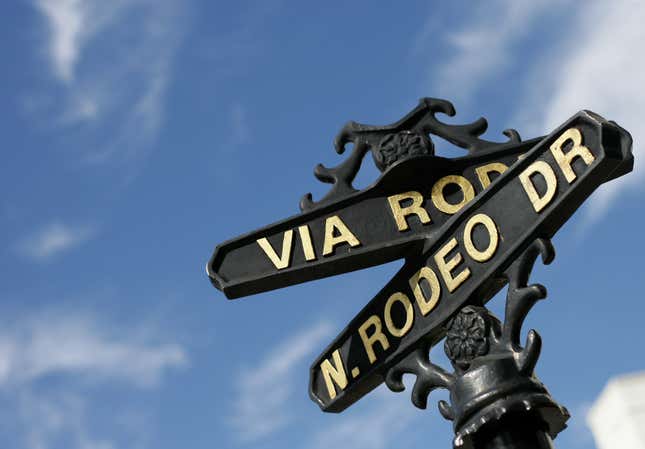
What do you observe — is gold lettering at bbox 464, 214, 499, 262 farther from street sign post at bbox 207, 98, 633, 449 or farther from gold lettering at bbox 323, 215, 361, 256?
gold lettering at bbox 323, 215, 361, 256

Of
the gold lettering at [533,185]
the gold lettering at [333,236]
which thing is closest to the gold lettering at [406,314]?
the gold lettering at [333,236]

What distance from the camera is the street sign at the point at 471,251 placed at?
3.48 metres

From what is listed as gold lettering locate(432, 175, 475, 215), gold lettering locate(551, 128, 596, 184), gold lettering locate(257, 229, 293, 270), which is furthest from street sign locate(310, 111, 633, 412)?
gold lettering locate(257, 229, 293, 270)

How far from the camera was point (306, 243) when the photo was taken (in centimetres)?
407

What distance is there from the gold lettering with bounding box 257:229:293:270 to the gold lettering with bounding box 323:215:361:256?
157 mm

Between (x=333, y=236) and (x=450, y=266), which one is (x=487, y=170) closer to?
(x=450, y=266)

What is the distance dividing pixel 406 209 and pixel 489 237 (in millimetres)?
491

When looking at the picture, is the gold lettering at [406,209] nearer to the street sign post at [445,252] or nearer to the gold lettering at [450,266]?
the street sign post at [445,252]

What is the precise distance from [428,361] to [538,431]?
58 centimetres

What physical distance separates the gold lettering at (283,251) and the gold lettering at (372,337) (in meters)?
0.43

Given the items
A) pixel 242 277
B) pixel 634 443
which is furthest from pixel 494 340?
pixel 634 443

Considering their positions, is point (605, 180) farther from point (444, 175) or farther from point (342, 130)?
point (342, 130)

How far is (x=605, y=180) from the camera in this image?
11.5ft

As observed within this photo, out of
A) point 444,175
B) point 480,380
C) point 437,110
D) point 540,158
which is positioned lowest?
point 480,380
